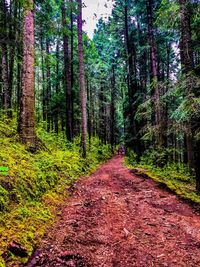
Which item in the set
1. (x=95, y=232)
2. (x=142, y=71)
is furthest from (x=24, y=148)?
(x=142, y=71)

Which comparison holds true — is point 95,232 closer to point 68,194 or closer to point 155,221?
point 155,221

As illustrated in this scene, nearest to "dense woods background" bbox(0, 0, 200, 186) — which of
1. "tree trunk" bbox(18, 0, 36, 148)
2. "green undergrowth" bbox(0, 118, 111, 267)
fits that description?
"tree trunk" bbox(18, 0, 36, 148)

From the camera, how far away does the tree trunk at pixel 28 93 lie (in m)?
8.98

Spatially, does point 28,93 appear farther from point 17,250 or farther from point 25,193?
point 17,250

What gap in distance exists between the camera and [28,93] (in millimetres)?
9203

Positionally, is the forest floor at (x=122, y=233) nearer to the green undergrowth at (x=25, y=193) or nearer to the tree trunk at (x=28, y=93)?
the green undergrowth at (x=25, y=193)

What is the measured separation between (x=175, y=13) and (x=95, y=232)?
25.3 ft

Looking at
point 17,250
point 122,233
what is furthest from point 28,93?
point 17,250

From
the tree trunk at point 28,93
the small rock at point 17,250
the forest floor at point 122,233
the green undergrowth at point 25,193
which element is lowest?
the forest floor at point 122,233

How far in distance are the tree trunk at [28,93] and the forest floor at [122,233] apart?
2.62 metres

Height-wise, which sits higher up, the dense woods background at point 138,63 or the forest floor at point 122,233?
the dense woods background at point 138,63

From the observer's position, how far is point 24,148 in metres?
8.62

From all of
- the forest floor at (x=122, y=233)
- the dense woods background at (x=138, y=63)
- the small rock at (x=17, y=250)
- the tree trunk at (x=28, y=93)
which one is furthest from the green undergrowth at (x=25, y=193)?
the dense woods background at (x=138, y=63)

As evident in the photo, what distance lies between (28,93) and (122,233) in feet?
19.8
